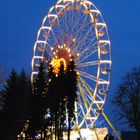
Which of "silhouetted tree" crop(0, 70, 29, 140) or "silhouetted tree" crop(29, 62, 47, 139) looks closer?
"silhouetted tree" crop(0, 70, 29, 140)

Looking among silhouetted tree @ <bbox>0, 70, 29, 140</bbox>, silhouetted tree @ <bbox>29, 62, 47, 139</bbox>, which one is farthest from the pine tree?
silhouetted tree @ <bbox>29, 62, 47, 139</bbox>

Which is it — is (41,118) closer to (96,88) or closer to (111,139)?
(96,88)

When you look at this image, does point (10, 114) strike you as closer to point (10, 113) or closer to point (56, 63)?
point (10, 113)

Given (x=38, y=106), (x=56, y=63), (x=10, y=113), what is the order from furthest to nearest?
1. (x=56, y=63)
2. (x=38, y=106)
3. (x=10, y=113)

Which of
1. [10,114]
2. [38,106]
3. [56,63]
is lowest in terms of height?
[10,114]

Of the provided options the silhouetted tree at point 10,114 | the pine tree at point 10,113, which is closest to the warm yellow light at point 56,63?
the silhouetted tree at point 10,114

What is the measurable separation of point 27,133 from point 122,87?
721 inches

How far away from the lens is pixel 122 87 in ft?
251

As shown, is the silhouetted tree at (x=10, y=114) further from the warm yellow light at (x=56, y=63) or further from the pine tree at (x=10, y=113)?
the warm yellow light at (x=56, y=63)

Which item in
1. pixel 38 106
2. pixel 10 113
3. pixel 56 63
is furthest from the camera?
pixel 56 63

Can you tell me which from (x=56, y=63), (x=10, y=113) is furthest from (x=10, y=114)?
(x=56, y=63)

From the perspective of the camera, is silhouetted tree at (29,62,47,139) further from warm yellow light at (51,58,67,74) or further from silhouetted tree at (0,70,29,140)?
warm yellow light at (51,58,67,74)

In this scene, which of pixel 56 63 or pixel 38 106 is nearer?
pixel 38 106

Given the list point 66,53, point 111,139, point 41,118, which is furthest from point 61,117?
point 111,139
